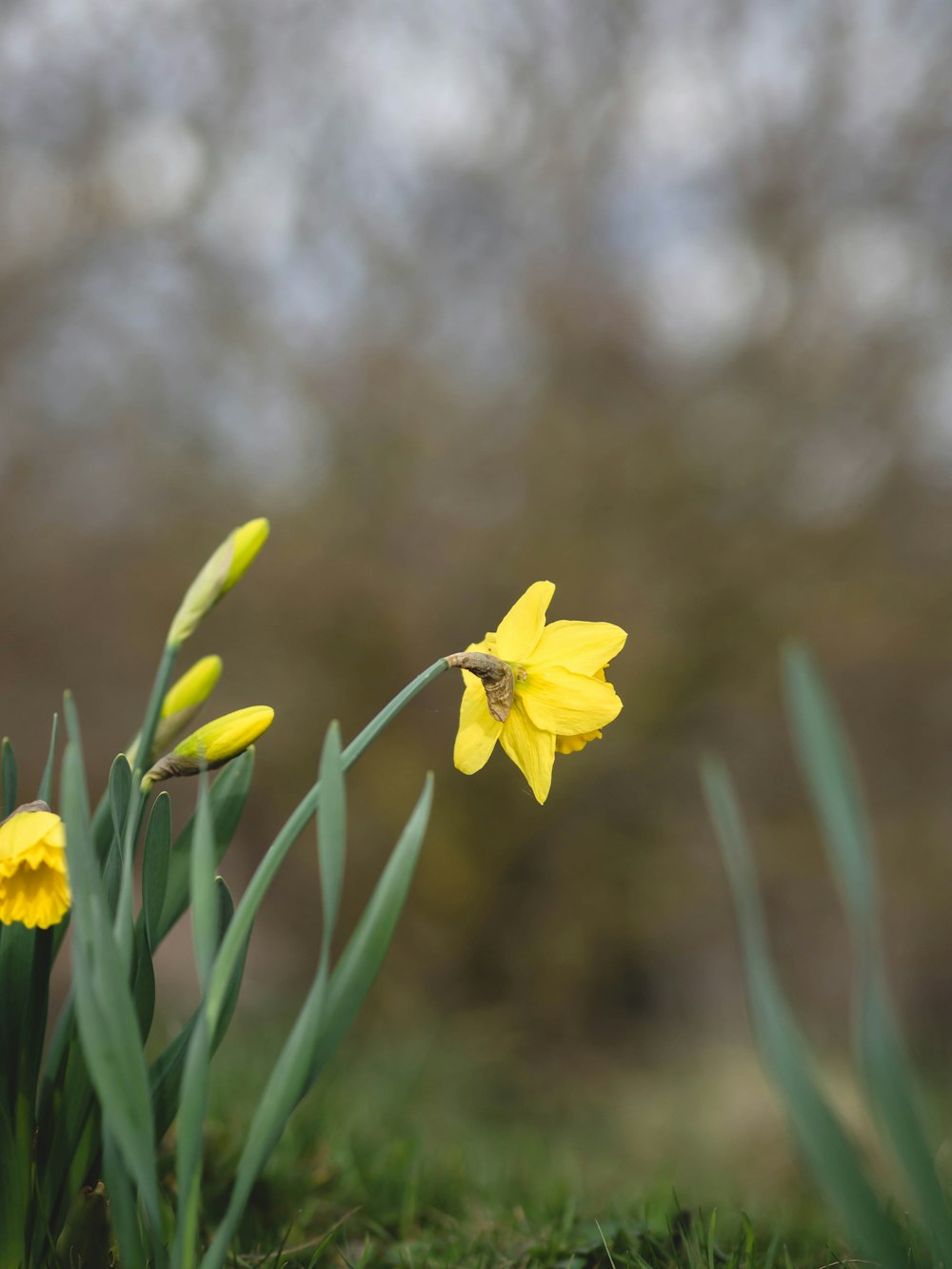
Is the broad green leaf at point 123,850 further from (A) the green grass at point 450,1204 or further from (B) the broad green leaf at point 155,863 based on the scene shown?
(A) the green grass at point 450,1204

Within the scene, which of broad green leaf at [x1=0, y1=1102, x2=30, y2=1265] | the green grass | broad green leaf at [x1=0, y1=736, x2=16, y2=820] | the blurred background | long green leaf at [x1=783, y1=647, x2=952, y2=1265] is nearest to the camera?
long green leaf at [x1=783, y1=647, x2=952, y2=1265]

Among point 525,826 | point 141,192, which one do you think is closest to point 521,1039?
point 525,826

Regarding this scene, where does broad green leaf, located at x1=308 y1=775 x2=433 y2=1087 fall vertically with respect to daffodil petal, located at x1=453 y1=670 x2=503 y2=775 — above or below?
below

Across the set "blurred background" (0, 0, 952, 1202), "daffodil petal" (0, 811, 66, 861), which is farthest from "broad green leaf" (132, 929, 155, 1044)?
"blurred background" (0, 0, 952, 1202)

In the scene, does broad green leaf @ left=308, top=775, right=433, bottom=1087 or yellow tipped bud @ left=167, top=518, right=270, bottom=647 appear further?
yellow tipped bud @ left=167, top=518, right=270, bottom=647

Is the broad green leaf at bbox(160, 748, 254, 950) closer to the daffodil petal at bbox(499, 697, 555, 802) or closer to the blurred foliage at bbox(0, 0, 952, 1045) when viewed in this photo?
the daffodil petal at bbox(499, 697, 555, 802)

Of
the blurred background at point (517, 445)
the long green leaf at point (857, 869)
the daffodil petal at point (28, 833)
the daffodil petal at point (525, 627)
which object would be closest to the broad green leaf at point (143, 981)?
the daffodil petal at point (28, 833)
